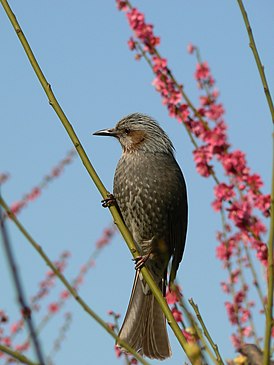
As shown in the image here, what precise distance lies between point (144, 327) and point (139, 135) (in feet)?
4.97

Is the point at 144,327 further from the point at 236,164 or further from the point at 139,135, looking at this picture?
the point at 139,135

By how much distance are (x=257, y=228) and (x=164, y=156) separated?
118 centimetres

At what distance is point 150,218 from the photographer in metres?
4.74

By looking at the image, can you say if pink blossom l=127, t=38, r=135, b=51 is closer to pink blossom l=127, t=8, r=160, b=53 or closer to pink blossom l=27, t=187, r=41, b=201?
pink blossom l=127, t=8, r=160, b=53

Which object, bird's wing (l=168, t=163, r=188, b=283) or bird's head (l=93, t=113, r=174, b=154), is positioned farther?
bird's head (l=93, t=113, r=174, b=154)

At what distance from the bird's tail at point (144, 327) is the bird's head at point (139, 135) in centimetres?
99

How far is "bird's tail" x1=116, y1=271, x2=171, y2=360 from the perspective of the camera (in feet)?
14.5

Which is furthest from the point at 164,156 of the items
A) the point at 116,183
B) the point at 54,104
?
the point at 54,104

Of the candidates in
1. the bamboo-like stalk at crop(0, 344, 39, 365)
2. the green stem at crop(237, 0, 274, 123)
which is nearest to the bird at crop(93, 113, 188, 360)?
the green stem at crop(237, 0, 274, 123)

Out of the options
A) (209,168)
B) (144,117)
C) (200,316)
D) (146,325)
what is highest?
(144,117)

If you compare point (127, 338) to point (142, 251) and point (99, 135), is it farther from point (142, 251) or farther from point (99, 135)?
point (99, 135)

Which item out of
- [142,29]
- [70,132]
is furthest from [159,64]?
[70,132]

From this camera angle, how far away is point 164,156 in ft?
16.6

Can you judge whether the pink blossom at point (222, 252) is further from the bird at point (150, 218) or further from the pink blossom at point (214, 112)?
the pink blossom at point (214, 112)
